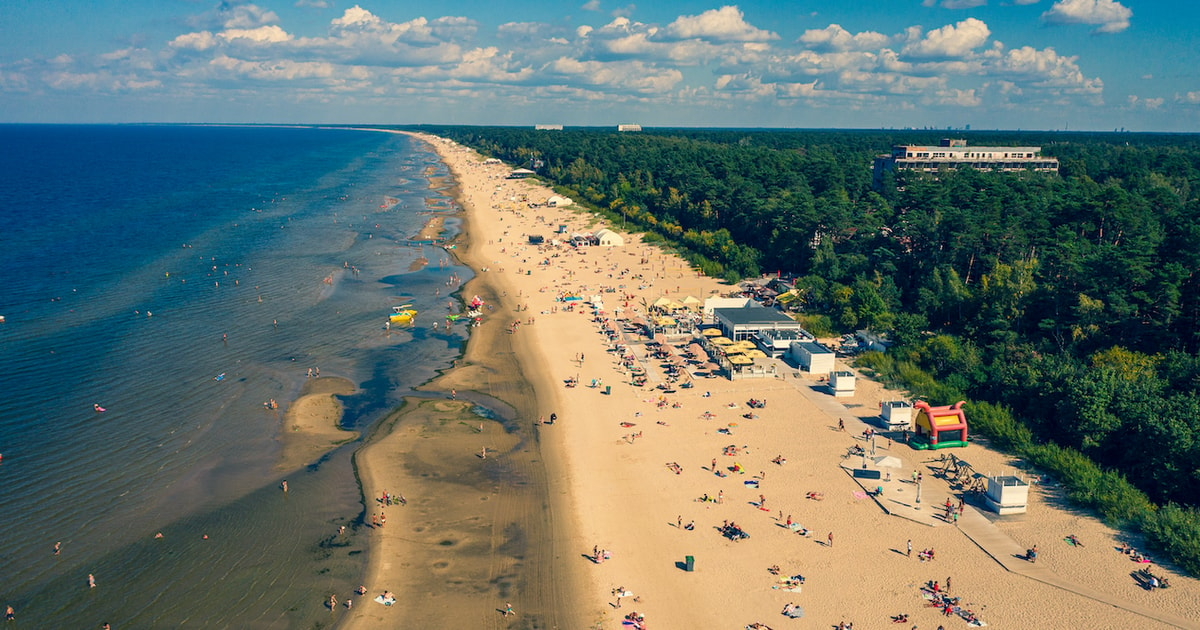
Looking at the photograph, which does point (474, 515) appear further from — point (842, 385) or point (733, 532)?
point (842, 385)

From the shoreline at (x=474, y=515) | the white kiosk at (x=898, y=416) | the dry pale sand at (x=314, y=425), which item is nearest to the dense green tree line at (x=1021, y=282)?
the white kiosk at (x=898, y=416)

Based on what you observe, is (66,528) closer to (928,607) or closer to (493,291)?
(928,607)

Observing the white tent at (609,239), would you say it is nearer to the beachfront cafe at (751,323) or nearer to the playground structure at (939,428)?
the beachfront cafe at (751,323)

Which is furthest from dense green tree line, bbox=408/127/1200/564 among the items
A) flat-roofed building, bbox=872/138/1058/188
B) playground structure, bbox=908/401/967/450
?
flat-roofed building, bbox=872/138/1058/188

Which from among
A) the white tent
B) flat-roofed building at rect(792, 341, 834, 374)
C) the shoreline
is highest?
the white tent

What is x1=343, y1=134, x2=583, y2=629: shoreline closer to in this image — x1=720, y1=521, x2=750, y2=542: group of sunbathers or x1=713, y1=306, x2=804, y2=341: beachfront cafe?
x1=720, y1=521, x2=750, y2=542: group of sunbathers

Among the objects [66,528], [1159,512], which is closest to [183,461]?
[66,528]
